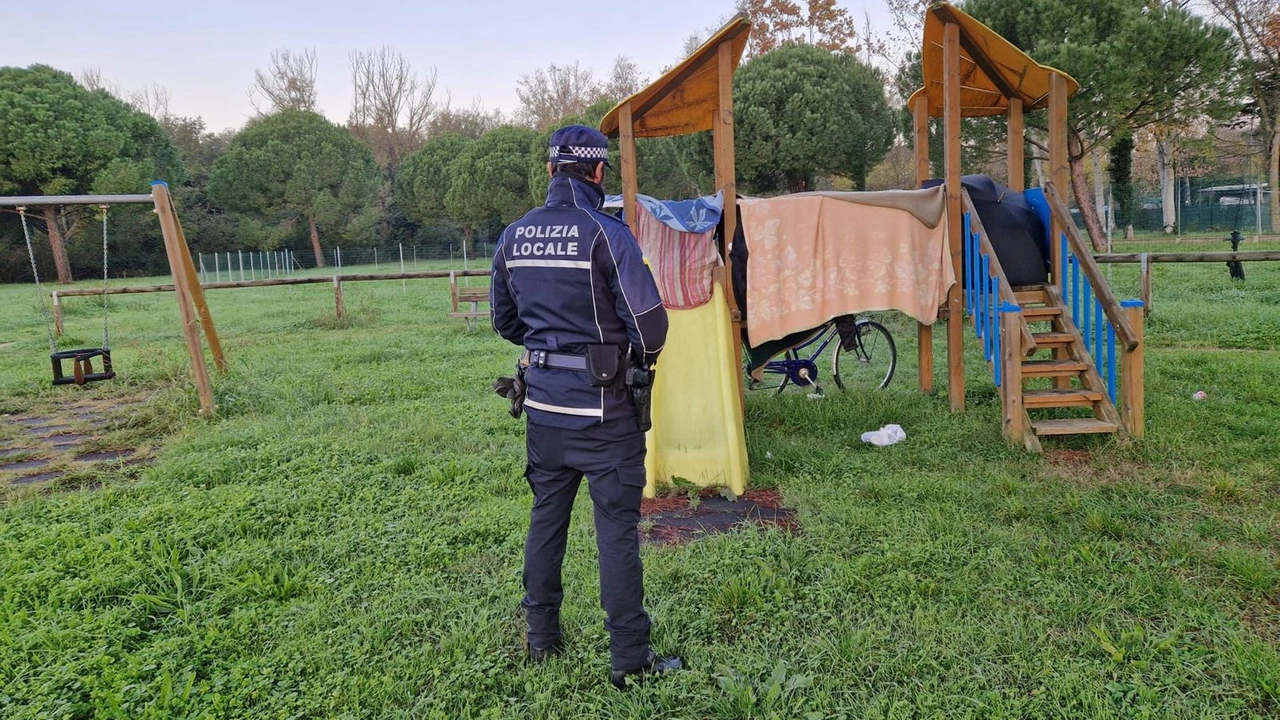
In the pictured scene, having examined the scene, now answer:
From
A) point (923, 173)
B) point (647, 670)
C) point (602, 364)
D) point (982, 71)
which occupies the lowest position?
point (647, 670)

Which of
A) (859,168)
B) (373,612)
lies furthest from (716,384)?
(859,168)

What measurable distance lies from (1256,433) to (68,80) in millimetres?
38926

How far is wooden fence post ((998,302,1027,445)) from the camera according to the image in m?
5.38

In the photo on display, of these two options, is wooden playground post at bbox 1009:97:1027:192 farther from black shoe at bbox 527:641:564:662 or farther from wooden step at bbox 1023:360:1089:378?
black shoe at bbox 527:641:564:662

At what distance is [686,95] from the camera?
5.42 metres

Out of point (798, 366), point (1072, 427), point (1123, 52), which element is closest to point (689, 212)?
point (798, 366)

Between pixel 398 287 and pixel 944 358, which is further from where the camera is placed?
pixel 398 287

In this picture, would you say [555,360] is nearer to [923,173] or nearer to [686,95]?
[686,95]

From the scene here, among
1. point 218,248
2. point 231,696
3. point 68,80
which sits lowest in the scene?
point 231,696

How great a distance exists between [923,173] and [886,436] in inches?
105

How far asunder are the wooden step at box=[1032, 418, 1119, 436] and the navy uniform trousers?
3588mm

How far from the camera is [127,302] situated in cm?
1925

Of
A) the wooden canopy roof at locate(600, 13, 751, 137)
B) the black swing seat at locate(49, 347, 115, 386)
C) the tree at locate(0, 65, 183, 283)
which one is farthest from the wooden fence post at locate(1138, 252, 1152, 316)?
the tree at locate(0, 65, 183, 283)

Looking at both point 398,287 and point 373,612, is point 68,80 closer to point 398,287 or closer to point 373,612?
point 398,287
